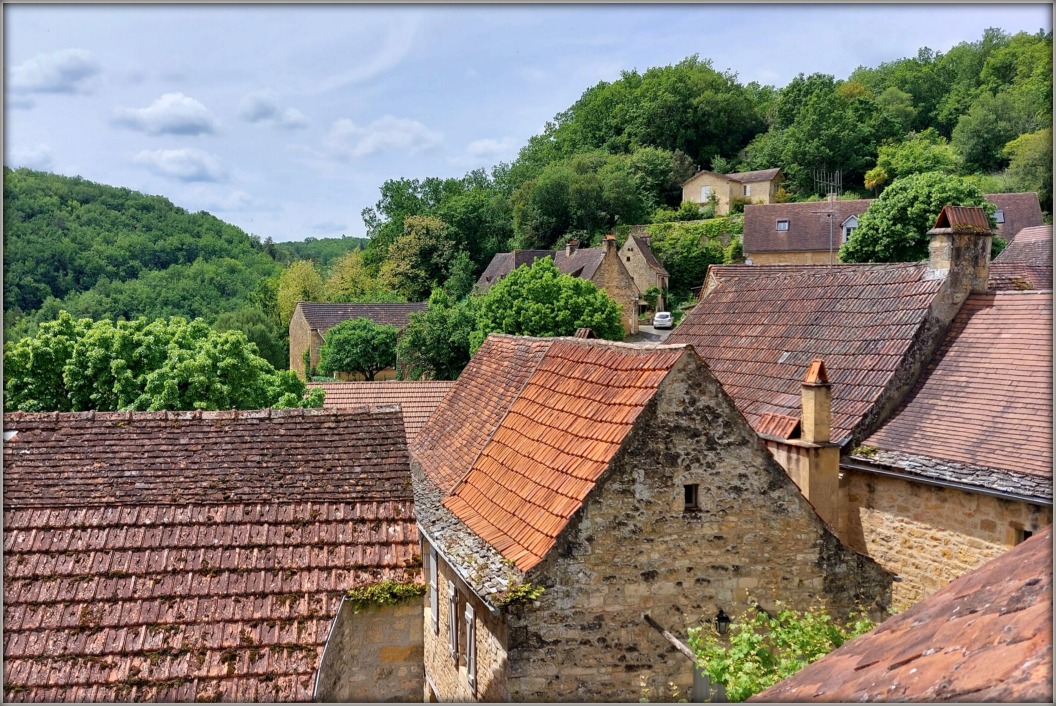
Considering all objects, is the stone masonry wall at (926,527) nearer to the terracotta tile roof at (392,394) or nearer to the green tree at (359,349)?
the terracotta tile roof at (392,394)

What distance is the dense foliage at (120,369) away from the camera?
765 inches

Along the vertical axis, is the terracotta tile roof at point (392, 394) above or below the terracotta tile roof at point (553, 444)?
below

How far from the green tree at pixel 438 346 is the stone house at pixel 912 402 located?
25.2 m

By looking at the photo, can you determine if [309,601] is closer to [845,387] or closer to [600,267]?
[845,387]

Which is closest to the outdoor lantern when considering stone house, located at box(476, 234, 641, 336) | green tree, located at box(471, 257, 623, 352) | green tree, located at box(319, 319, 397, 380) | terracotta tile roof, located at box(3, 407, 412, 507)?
terracotta tile roof, located at box(3, 407, 412, 507)

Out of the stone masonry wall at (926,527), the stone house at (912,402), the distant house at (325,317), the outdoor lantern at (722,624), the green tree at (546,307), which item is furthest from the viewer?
the distant house at (325,317)

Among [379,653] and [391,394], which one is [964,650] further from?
[391,394]

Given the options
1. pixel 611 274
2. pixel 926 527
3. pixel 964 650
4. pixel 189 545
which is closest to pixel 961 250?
pixel 926 527

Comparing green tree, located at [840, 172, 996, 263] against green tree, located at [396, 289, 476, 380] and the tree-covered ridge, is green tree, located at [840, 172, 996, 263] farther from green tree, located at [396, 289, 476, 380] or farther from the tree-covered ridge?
the tree-covered ridge

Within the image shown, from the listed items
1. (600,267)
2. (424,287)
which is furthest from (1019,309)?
(424,287)

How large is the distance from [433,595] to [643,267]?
4983 cm

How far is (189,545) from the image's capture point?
8492mm

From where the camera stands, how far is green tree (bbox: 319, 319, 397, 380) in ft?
153

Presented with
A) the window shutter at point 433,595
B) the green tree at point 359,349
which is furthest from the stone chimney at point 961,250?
the green tree at point 359,349
